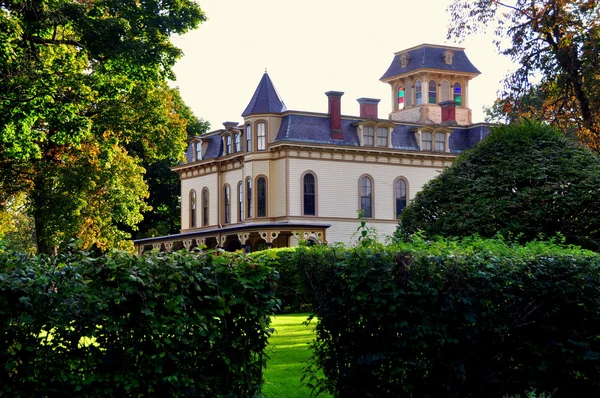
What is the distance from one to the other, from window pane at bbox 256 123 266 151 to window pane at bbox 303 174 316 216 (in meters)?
3.51

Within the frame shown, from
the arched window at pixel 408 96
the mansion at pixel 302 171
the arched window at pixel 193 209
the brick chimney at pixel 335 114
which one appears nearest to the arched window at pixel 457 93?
the arched window at pixel 408 96

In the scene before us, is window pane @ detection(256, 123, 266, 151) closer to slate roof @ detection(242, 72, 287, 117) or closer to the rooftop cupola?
slate roof @ detection(242, 72, 287, 117)

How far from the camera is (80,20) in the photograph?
24.9m

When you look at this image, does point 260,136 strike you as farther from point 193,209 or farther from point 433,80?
point 433,80

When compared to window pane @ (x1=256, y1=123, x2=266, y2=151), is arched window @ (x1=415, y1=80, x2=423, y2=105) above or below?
above

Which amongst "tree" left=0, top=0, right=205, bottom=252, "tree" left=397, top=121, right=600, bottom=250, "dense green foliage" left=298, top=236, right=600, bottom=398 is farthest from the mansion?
"dense green foliage" left=298, top=236, right=600, bottom=398

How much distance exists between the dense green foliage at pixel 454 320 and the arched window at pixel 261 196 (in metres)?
44.1

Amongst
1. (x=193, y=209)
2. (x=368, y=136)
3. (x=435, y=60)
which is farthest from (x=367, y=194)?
(x=435, y=60)

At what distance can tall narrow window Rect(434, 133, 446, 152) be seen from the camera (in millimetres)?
59338

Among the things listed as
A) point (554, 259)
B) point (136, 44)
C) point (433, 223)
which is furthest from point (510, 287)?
point (136, 44)

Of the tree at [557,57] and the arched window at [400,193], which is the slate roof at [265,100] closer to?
the arched window at [400,193]

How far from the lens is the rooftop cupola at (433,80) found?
72375mm

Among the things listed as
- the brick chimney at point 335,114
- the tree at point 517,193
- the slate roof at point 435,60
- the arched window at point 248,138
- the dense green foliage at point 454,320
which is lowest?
the dense green foliage at point 454,320

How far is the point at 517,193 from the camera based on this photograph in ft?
48.2
